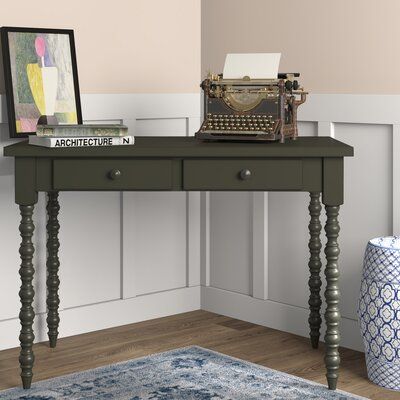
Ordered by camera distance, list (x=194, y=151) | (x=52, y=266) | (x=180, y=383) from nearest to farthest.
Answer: (x=194, y=151) < (x=180, y=383) < (x=52, y=266)

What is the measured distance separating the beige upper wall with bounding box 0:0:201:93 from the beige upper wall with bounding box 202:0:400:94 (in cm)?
9

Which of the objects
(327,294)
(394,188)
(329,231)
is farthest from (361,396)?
(394,188)

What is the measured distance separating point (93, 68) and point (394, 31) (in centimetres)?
116

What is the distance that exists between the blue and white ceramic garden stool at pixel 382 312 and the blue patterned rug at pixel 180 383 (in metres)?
0.16

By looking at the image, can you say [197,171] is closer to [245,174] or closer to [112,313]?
[245,174]

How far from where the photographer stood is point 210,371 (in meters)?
3.03

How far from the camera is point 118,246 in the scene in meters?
3.67

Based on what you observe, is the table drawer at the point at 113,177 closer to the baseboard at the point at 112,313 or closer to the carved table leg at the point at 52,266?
the carved table leg at the point at 52,266

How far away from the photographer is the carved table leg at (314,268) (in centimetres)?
324

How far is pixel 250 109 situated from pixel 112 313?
1.15 m

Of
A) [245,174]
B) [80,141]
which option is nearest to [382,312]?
[245,174]

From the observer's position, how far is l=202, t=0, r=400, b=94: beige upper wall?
3137mm

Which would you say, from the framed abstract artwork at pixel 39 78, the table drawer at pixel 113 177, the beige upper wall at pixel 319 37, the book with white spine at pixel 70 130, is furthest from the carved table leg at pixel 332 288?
the framed abstract artwork at pixel 39 78

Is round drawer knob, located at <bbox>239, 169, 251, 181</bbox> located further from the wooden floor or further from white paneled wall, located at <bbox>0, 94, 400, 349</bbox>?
the wooden floor
